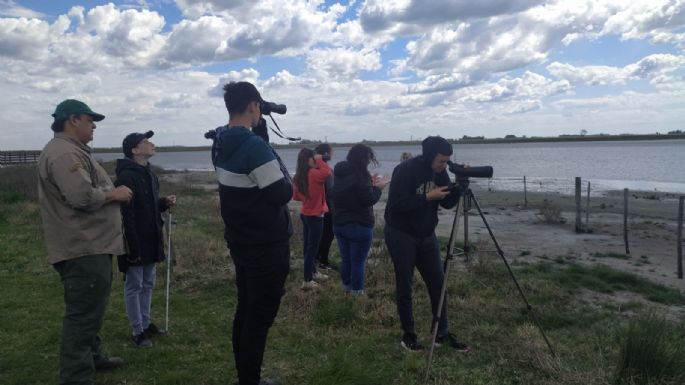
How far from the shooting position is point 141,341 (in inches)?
186

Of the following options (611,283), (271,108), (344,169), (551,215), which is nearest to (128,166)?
(271,108)

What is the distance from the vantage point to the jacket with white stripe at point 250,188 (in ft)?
10.1

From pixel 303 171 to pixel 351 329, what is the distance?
2.35 metres

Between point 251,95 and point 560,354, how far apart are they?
3469mm

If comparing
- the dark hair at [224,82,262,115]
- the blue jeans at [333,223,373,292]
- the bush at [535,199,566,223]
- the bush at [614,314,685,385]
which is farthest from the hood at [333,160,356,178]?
the bush at [535,199,566,223]

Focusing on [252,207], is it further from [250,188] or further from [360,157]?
[360,157]

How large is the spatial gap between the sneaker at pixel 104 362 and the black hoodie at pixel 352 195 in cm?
294

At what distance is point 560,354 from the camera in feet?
14.6

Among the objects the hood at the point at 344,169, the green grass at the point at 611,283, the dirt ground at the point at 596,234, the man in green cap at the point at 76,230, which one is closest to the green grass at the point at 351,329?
the green grass at the point at 611,283

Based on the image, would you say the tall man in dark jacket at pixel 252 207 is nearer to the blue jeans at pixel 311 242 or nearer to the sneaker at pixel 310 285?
the sneaker at pixel 310 285

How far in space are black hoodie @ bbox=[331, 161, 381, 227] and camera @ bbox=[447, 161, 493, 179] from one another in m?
1.69

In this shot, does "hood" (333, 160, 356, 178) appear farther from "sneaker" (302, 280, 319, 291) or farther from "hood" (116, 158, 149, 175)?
"hood" (116, 158, 149, 175)

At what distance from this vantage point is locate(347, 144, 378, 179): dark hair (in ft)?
18.9

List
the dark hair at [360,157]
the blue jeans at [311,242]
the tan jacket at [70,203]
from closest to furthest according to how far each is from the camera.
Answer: the tan jacket at [70,203]
the dark hair at [360,157]
the blue jeans at [311,242]
